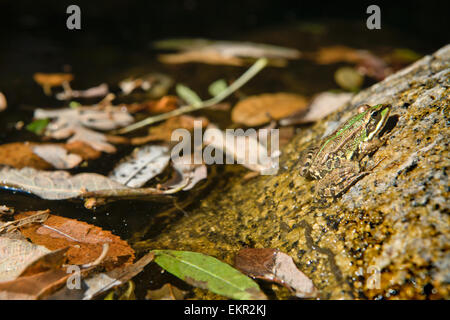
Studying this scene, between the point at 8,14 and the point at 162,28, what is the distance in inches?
126

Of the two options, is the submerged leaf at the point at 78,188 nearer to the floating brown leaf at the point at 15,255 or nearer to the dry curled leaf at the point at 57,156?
the dry curled leaf at the point at 57,156

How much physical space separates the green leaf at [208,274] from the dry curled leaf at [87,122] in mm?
1664

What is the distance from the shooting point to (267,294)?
7.20 feet

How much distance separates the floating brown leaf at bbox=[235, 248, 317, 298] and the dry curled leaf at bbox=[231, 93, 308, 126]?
2.00m

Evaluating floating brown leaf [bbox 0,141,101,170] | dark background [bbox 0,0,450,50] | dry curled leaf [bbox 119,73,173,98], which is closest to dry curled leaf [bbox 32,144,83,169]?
floating brown leaf [bbox 0,141,101,170]

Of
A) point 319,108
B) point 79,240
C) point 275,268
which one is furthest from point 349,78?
point 79,240

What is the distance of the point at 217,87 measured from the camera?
4871 millimetres

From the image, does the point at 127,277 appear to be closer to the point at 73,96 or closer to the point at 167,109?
the point at 167,109

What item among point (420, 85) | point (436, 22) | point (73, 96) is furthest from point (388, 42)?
point (73, 96)

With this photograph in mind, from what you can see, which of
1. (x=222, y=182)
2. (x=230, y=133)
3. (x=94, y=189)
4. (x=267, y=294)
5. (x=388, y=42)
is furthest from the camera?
(x=388, y=42)

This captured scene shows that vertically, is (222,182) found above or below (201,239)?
above

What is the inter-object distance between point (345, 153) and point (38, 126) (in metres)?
3.45

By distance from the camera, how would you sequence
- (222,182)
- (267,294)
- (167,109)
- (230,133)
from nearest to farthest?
(267,294) → (222,182) → (230,133) → (167,109)

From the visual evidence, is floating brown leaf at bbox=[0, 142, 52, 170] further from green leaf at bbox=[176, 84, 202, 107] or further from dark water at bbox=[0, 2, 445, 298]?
green leaf at bbox=[176, 84, 202, 107]
